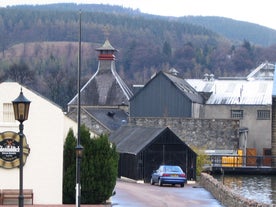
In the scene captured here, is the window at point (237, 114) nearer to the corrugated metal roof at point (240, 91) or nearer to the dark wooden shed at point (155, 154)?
the corrugated metal roof at point (240, 91)

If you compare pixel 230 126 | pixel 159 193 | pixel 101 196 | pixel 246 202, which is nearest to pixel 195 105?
pixel 230 126

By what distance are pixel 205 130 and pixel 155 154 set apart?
68.4 feet

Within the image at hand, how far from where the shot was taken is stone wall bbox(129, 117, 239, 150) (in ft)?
236

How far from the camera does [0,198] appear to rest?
3384 centimetres

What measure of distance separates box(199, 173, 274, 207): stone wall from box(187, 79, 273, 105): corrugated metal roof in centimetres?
3680

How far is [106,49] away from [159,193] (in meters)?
67.3

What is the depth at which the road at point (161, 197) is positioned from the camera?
35.6m

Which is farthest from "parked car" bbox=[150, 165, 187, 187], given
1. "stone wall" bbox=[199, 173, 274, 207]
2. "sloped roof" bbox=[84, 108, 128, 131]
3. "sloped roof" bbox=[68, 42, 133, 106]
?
"sloped roof" bbox=[68, 42, 133, 106]

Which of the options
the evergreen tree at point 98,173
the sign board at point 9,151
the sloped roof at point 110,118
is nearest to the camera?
the sign board at point 9,151

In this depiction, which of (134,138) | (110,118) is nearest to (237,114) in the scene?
(110,118)

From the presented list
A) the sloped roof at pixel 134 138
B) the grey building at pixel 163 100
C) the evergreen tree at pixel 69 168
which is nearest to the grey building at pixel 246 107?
the grey building at pixel 163 100

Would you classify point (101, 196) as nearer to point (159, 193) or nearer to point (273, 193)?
point (159, 193)

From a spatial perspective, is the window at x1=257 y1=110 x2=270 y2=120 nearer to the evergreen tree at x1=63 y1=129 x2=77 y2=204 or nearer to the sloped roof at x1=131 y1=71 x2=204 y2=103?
the sloped roof at x1=131 y1=71 x2=204 y2=103

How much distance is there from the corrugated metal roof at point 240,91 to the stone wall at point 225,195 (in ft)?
121
